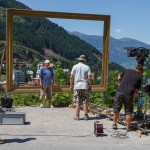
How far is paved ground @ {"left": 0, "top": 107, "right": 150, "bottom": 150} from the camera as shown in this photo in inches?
350

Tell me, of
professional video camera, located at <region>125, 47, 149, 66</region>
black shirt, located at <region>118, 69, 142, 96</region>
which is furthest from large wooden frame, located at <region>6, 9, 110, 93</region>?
black shirt, located at <region>118, 69, 142, 96</region>

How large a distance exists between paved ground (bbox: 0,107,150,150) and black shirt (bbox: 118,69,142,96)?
3.27 feet

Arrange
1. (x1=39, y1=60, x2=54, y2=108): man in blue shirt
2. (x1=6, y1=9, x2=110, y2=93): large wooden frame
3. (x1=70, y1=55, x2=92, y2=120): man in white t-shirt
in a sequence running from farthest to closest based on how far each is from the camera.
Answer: (x1=39, y1=60, x2=54, y2=108): man in blue shirt
(x1=6, y1=9, x2=110, y2=93): large wooden frame
(x1=70, y1=55, x2=92, y2=120): man in white t-shirt

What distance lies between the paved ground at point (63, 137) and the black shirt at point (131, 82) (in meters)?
1.00

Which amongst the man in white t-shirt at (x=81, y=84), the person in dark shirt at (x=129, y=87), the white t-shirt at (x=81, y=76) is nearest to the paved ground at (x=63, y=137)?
the man in white t-shirt at (x=81, y=84)

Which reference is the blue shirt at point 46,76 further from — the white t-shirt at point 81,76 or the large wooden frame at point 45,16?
the white t-shirt at point 81,76

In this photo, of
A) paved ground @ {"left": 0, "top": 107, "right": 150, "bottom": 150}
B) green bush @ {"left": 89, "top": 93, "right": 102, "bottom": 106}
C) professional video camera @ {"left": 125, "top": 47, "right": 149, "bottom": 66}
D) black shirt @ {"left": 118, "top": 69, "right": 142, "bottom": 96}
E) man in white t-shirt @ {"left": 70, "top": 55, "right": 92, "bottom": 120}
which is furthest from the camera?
green bush @ {"left": 89, "top": 93, "right": 102, "bottom": 106}

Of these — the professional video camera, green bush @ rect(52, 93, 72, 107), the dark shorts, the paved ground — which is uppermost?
the professional video camera

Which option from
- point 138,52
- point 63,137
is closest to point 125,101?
point 138,52

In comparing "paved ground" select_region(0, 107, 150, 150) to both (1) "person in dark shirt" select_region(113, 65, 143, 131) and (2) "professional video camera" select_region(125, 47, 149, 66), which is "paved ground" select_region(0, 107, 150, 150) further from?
(2) "professional video camera" select_region(125, 47, 149, 66)

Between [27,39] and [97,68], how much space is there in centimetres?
262

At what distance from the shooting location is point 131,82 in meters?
10.6

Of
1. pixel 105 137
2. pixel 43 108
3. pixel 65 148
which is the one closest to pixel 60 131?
pixel 105 137

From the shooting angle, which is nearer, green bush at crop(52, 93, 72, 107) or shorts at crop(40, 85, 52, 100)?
shorts at crop(40, 85, 52, 100)
